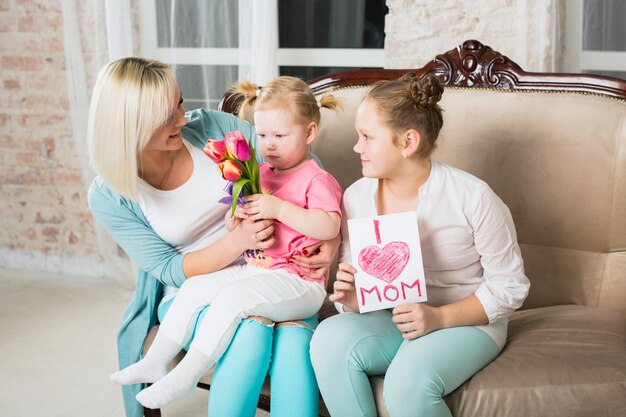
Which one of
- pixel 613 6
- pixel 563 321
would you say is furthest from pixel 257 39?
pixel 563 321

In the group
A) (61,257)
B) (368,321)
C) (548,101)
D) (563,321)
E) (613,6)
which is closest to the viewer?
(368,321)

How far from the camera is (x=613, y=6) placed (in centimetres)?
277

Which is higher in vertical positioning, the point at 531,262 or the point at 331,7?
the point at 331,7

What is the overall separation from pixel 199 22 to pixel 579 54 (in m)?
1.58

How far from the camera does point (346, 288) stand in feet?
6.30

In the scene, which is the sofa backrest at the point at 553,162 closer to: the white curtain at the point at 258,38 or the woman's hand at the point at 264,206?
the woman's hand at the point at 264,206

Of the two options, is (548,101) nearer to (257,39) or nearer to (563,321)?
(563,321)

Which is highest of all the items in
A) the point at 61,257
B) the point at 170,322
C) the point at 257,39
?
the point at 257,39

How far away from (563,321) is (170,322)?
1010 millimetres

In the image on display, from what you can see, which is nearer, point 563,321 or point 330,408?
point 330,408

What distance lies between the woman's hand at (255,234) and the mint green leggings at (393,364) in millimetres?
269

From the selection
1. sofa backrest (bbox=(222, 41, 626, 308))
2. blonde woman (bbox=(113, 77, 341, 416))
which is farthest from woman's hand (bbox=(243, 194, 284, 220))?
sofa backrest (bbox=(222, 41, 626, 308))

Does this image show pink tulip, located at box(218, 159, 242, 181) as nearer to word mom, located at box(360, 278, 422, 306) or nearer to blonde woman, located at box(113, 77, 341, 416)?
blonde woman, located at box(113, 77, 341, 416)

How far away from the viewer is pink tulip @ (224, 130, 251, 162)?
189cm
